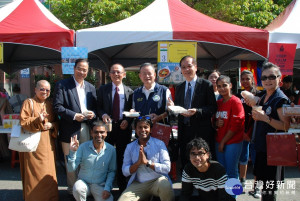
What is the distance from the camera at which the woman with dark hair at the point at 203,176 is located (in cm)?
246

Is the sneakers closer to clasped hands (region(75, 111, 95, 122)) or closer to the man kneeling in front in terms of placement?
the man kneeling in front

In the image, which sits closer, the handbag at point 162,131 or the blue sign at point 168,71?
the handbag at point 162,131

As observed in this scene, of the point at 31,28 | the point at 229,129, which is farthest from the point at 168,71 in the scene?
the point at 31,28

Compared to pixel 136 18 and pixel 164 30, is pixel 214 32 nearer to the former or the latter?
→ pixel 164 30

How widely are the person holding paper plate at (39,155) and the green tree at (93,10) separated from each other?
23.5 feet

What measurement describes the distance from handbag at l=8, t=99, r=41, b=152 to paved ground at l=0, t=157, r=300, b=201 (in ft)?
2.97

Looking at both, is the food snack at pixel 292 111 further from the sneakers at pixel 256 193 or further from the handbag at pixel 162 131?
the sneakers at pixel 256 193

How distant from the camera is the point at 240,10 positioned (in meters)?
10.0

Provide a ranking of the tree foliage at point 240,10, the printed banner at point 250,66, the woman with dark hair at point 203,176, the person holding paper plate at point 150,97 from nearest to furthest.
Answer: the woman with dark hair at point 203,176 < the person holding paper plate at point 150,97 < the printed banner at point 250,66 < the tree foliage at point 240,10

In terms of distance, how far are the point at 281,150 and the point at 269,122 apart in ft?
0.83

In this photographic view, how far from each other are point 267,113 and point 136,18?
9.71ft

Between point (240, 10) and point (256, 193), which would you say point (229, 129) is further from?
point (240, 10)

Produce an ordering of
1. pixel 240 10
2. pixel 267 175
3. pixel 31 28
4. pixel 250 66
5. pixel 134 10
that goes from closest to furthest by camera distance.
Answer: pixel 267 175, pixel 31 28, pixel 250 66, pixel 240 10, pixel 134 10

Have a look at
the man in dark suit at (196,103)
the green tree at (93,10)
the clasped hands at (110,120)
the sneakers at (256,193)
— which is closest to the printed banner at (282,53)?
the man in dark suit at (196,103)
